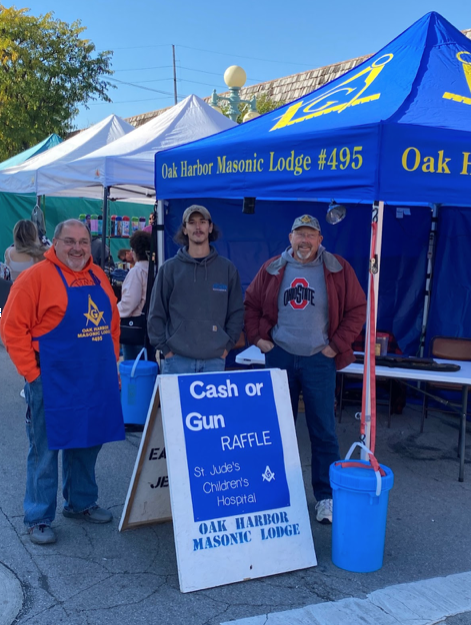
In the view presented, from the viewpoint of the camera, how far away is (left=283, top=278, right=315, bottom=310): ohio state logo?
393 centimetres

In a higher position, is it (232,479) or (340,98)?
(340,98)

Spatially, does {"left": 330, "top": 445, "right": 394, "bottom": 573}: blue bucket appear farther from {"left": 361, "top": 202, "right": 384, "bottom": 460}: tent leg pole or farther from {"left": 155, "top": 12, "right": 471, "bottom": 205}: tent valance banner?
{"left": 155, "top": 12, "right": 471, "bottom": 205}: tent valance banner

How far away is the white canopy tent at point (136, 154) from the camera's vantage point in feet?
24.8

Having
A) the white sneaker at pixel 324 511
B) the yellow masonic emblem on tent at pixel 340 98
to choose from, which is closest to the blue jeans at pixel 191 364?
the white sneaker at pixel 324 511

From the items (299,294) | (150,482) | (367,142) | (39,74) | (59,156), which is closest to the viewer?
(367,142)

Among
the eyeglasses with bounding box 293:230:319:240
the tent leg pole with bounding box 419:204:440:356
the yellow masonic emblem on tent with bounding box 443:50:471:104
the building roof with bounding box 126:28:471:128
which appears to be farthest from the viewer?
the building roof with bounding box 126:28:471:128

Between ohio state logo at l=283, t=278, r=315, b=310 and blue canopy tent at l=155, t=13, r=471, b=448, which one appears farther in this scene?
ohio state logo at l=283, t=278, r=315, b=310

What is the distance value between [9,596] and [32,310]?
1.41 meters

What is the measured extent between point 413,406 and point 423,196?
3891 mm

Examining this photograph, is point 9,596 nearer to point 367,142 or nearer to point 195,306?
point 195,306

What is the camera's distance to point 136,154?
7.84 m

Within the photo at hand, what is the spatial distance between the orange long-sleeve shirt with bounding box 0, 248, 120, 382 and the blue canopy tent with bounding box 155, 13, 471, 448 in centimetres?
144

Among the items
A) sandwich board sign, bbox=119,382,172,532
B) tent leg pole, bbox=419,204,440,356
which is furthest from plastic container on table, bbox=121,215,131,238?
sandwich board sign, bbox=119,382,172,532

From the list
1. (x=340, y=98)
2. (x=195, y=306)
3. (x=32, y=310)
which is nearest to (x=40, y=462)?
(x=32, y=310)
